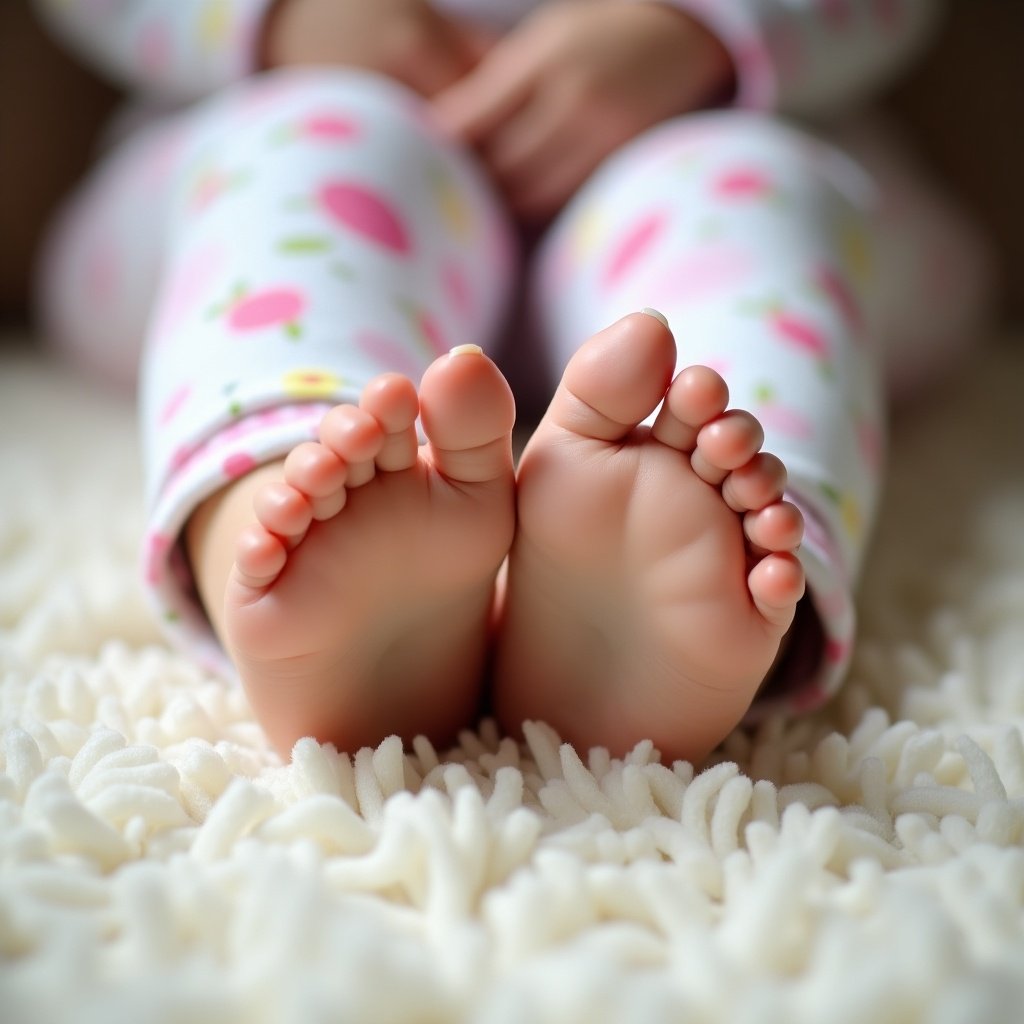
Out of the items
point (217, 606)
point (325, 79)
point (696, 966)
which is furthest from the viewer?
point (325, 79)

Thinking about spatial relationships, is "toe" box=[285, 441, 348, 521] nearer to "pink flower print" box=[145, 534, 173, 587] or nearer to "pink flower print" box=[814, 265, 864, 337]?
"pink flower print" box=[145, 534, 173, 587]

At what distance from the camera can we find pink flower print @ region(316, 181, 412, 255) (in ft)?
1.95

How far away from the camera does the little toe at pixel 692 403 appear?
1.31 ft

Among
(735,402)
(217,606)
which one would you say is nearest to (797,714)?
(735,402)

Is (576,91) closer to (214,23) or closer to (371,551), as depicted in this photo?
(214,23)

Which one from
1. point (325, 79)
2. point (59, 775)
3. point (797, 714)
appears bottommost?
point (797, 714)

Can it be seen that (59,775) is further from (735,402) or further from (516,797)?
(735,402)

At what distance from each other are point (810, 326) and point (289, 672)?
30 centimetres

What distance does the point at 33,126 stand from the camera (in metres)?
1.03

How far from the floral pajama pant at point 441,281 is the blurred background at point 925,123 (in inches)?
10.7

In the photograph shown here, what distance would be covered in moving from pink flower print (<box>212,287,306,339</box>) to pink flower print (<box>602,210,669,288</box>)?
0.20 m

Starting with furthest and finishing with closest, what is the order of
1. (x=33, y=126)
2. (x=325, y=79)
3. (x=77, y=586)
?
(x=33, y=126) < (x=325, y=79) < (x=77, y=586)

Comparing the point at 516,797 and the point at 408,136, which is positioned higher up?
the point at 408,136

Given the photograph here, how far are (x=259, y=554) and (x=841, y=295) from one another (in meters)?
0.35
